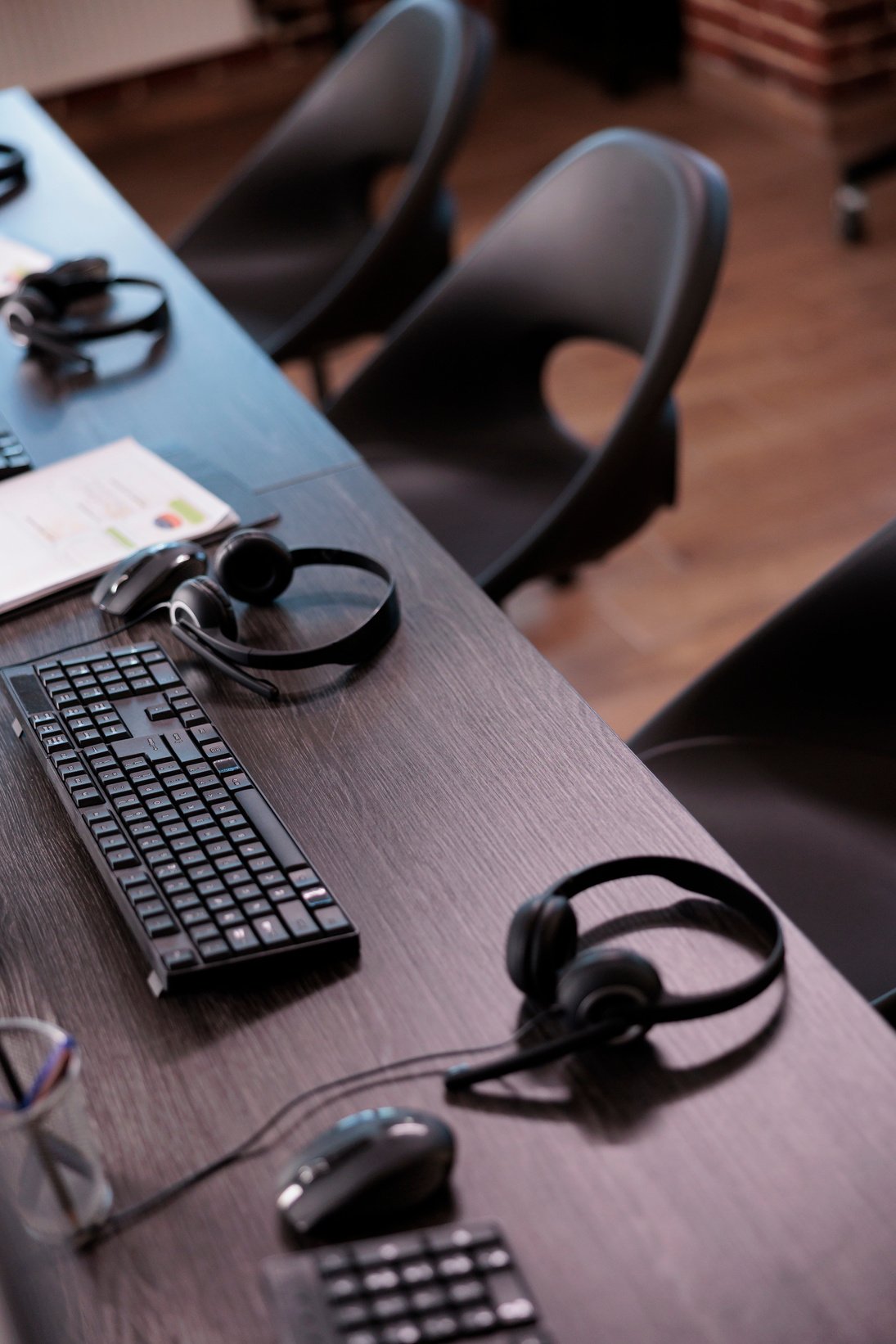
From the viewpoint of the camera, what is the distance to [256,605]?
1.27m

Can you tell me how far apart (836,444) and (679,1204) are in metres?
2.27

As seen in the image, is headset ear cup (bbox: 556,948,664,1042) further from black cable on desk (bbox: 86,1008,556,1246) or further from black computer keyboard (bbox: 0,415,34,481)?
black computer keyboard (bbox: 0,415,34,481)

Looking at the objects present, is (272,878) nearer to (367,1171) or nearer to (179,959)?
(179,959)

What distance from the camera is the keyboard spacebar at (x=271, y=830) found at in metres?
0.96

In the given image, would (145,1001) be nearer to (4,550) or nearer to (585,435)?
(4,550)

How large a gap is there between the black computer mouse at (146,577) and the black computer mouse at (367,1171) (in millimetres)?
610

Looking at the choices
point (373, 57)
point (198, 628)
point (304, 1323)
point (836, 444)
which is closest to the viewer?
point (304, 1323)

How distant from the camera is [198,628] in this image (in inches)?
46.5

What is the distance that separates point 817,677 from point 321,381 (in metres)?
1.34

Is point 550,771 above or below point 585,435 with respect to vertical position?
above

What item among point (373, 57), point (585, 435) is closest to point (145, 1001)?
point (373, 57)

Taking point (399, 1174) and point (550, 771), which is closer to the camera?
point (399, 1174)

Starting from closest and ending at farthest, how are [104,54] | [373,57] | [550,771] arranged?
[550,771] → [373,57] → [104,54]

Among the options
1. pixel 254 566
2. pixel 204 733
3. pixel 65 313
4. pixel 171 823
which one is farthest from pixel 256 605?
pixel 65 313
